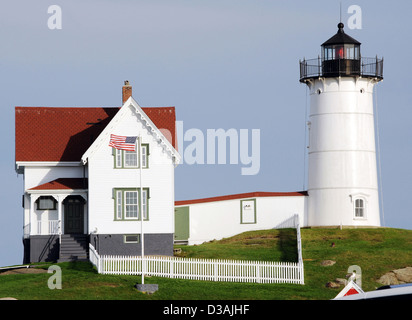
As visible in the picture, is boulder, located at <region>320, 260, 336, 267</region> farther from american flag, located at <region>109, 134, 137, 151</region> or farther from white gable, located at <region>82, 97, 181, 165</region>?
american flag, located at <region>109, 134, 137, 151</region>

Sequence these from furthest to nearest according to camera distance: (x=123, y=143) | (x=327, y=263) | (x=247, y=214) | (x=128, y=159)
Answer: (x=247, y=214)
(x=128, y=159)
(x=327, y=263)
(x=123, y=143)

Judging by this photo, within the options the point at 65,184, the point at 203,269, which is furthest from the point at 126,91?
the point at 203,269

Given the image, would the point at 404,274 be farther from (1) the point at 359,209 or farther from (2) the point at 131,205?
(2) the point at 131,205

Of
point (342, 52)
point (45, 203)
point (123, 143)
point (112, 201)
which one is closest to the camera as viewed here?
point (123, 143)

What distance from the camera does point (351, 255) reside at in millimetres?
43375

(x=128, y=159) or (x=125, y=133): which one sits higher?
(x=125, y=133)

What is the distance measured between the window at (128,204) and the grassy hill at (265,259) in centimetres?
333

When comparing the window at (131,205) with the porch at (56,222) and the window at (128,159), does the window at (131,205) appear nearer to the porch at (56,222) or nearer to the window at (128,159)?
the window at (128,159)

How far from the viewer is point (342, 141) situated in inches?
2103

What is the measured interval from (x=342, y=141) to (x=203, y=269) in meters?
18.3

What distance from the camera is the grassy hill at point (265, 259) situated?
3344cm

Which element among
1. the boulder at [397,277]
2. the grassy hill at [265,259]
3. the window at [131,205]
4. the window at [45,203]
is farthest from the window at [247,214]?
the boulder at [397,277]
